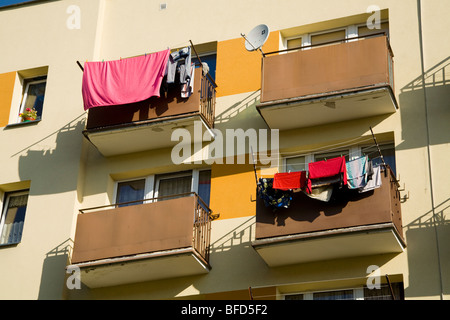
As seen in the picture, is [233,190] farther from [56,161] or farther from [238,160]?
[56,161]

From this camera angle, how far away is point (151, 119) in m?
22.9

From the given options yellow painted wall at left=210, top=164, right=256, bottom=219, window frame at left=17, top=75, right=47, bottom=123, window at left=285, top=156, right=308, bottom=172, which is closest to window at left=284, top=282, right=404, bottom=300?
yellow painted wall at left=210, top=164, right=256, bottom=219

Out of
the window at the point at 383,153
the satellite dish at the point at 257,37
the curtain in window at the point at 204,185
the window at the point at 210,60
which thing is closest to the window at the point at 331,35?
the satellite dish at the point at 257,37

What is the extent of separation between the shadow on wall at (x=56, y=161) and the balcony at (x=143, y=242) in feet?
7.04

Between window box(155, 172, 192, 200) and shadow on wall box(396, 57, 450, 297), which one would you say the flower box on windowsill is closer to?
window box(155, 172, 192, 200)

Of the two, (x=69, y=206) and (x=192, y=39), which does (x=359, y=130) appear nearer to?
(x=192, y=39)

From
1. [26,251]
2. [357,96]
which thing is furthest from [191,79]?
[26,251]

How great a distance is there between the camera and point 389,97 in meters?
21.1

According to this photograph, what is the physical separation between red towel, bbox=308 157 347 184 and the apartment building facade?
0.16m

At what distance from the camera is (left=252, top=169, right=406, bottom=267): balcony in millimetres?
19453

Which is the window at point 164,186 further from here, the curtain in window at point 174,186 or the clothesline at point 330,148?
the clothesline at point 330,148
